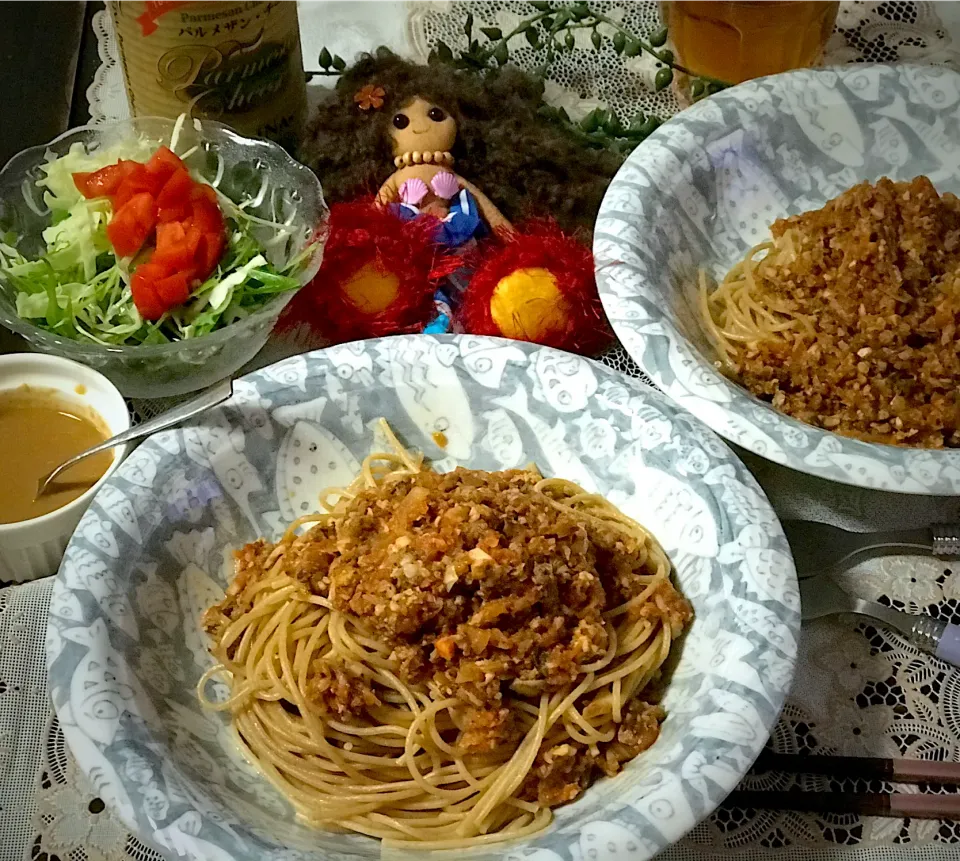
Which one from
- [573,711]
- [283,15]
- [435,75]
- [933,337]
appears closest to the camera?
[573,711]

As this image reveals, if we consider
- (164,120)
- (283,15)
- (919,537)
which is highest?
(283,15)

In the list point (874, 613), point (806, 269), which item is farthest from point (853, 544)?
point (806, 269)

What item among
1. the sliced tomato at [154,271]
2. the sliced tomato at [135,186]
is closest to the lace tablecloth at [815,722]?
the sliced tomato at [154,271]

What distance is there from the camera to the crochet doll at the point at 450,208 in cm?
178

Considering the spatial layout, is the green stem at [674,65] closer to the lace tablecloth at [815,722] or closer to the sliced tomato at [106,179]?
the lace tablecloth at [815,722]

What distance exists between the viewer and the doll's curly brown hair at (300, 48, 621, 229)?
6.51ft

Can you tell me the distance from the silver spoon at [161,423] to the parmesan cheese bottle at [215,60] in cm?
75

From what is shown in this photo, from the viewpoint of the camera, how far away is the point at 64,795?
1.32m

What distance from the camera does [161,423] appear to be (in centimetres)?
144

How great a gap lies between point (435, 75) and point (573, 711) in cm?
140

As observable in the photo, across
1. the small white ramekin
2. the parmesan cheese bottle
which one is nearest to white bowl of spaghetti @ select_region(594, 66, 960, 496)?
the parmesan cheese bottle

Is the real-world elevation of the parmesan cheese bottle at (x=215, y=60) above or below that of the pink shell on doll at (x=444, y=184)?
above

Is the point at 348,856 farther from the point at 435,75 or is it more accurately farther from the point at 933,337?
the point at 435,75

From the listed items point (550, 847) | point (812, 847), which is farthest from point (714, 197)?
point (550, 847)
